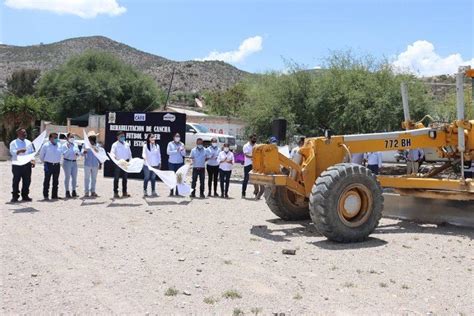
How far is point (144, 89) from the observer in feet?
201

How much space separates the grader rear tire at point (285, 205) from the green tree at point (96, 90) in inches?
1930

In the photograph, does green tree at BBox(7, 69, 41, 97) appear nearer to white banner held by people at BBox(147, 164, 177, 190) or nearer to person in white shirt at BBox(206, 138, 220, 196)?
person in white shirt at BBox(206, 138, 220, 196)

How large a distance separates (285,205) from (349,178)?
2.29 m

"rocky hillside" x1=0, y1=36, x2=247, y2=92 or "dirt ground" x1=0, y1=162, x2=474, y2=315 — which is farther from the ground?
"rocky hillside" x1=0, y1=36, x2=247, y2=92

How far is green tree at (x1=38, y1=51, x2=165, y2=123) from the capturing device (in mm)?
58031

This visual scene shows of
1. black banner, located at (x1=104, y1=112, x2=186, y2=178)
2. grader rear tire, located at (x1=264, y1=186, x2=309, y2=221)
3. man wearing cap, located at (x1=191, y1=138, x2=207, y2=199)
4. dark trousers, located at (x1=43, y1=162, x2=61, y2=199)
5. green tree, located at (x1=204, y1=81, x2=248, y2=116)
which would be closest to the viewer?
grader rear tire, located at (x1=264, y1=186, x2=309, y2=221)

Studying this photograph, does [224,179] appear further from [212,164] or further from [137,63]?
[137,63]

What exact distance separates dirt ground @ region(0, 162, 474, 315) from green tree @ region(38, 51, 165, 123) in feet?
158

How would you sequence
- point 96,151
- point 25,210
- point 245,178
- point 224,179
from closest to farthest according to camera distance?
point 25,210 < point 96,151 < point 224,179 < point 245,178

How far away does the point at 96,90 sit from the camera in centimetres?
5812

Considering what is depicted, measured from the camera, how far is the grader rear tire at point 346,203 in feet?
29.3

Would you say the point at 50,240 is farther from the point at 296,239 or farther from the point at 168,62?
the point at 168,62

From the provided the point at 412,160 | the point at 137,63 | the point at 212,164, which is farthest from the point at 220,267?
the point at 137,63

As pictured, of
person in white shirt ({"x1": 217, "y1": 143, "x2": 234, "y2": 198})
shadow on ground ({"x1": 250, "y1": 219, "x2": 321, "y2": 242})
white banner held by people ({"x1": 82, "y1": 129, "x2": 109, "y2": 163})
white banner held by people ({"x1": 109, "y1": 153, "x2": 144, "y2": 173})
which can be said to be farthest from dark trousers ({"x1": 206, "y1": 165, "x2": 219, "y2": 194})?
shadow on ground ({"x1": 250, "y1": 219, "x2": 321, "y2": 242})
